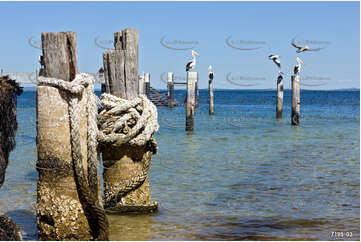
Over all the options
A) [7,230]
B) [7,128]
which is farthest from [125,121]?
[7,230]

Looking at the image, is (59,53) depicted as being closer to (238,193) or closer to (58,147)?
(58,147)

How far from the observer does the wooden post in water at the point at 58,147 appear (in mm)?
4871

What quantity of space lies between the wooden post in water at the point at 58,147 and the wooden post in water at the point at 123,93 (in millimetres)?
1437

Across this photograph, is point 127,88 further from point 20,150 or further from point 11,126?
point 20,150

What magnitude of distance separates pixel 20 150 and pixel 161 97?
27.6 meters

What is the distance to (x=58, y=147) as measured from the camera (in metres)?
4.92

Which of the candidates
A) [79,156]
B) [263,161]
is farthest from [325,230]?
[263,161]

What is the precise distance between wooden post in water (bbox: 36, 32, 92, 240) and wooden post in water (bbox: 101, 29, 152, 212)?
144 cm

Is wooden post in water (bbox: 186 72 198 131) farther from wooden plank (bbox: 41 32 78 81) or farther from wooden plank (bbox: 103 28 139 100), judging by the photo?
wooden plank (bbox: 41 32 78 81)

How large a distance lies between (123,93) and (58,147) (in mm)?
1778

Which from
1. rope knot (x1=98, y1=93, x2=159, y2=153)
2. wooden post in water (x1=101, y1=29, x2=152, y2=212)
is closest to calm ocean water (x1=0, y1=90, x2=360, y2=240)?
wooden post in water (x1=101, y1=29, x2=152, y2=212)

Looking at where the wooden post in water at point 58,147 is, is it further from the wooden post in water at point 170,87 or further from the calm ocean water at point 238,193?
the wooden post in water at point 170,87

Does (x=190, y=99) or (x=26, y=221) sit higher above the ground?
(x=26, y=221)

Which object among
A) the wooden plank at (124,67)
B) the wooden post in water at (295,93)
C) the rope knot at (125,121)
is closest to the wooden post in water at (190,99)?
the wooden post in water at (295,93)
